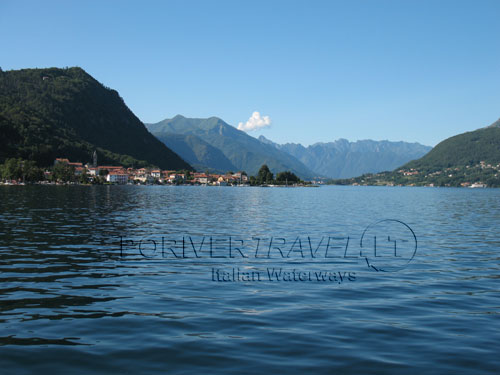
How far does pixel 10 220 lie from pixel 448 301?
41015mm

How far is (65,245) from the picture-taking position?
90.9ft

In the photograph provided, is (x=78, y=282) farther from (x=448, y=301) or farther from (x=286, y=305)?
(x=448, y=301)

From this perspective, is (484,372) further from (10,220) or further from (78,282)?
(10,220)

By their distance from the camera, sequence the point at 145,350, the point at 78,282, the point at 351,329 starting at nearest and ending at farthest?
the point at 145,350 < the point at 351,329 < the point at 78,282

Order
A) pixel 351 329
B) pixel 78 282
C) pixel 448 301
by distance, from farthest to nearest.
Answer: pixel 78 282 < pixel 448 301 < pixel 351 329

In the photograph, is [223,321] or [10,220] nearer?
[223,321]

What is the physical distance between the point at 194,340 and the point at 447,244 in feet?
87.8

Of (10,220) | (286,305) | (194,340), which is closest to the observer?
(194,340)

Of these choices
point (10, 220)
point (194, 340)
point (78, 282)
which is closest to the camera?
point (194, 340)

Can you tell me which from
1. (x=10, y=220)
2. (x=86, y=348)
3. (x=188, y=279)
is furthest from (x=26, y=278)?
(x=10, y=220)

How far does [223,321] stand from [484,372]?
7.05 m

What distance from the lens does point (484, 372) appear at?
31.1ft

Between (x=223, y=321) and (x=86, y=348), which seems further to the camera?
(x=223, y=321)

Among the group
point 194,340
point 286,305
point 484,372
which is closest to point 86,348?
point 194,340
